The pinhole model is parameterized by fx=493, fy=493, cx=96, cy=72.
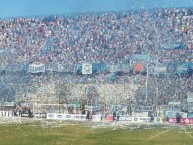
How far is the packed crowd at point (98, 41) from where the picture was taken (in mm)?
120812

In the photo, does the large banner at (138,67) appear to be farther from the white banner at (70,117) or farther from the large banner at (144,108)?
the white banner at (70,117)

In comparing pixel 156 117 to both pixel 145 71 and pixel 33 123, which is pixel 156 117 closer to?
pixel 33 123

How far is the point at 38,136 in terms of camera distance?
60.9 meters

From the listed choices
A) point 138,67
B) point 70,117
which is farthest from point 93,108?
point 138,67

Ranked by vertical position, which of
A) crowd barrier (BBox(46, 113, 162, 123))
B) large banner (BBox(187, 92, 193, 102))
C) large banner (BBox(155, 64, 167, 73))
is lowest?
crowd barrier (BBox(46, 113, 162, 123))

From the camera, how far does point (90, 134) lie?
62.9 metres

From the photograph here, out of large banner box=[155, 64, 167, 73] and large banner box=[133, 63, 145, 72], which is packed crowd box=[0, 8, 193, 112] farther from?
large banner box=[155, 64, 167, 73]

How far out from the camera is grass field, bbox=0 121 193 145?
181 feet

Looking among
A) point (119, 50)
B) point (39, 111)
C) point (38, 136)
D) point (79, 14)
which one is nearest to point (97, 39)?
point (119, 50)

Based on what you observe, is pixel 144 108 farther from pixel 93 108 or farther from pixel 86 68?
pixel 86 68

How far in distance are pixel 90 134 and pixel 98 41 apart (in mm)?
82956

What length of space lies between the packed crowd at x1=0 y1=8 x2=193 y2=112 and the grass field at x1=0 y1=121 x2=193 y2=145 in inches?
1422

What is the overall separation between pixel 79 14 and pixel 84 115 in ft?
286

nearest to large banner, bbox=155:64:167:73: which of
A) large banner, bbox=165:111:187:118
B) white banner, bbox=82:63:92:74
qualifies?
white banner, bbox=82:63:92:74
